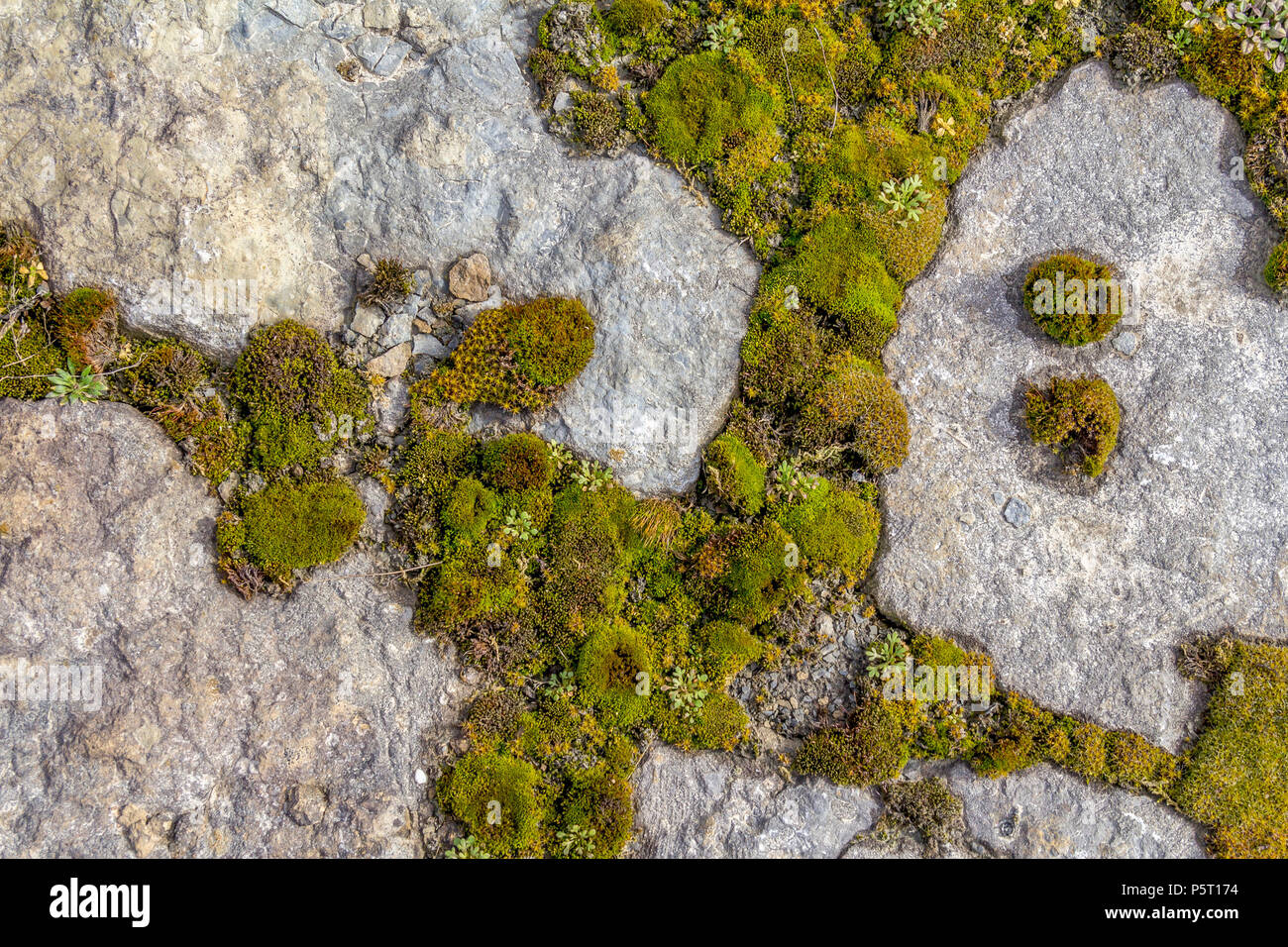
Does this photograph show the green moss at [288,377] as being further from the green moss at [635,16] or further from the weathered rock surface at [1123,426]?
the weathered rock surface at [1123,426]

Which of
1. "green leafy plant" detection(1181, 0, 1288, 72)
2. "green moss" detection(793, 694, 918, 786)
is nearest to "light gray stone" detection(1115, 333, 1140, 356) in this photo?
"green leafy plant" detection(1181, 0, 1288, 72)

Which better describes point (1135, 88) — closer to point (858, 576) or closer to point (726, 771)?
point (858, 576)

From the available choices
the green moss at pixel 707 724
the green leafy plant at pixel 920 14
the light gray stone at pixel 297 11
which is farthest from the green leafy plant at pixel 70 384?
the green leafy plant at pixel 920 14

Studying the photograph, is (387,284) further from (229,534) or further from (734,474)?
(734,474)

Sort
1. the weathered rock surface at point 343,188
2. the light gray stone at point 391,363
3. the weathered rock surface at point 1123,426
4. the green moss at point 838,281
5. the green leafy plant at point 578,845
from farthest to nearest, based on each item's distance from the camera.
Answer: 1. the green moss at point 838,281
2. the weathered rock surface at point 1123,426
3. the light gray stone at point 391,363
4. the green leafy plant at point 578,845
5. the weathered rock surface at point 343,188

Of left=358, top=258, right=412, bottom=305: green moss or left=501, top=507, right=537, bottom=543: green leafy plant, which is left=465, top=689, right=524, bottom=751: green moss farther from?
left=358, top=258, right=412, bottom=305: green moss

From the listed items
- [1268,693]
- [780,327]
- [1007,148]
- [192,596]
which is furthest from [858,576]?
[192,596]
